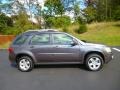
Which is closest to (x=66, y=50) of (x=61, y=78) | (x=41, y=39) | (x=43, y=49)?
(x=43, y=49)

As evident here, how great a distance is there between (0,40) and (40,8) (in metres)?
26.5

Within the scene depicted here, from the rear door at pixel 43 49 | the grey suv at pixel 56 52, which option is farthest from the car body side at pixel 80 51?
the rear door at pixel 43 49

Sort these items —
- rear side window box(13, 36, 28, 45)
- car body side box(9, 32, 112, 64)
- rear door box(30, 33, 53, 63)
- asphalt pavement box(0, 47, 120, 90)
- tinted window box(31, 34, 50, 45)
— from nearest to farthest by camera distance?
asphalt pavement box(0, 47, 120, 90) → car body side box(9, 32, 112, 64) → rear door box(30, 33, 53, 63) → tinted window box(31, 34, 50, 45) → rear side window box(13, 36, 28, 45)

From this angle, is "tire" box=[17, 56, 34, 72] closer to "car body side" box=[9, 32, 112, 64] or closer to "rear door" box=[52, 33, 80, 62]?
"car body side" box=[9, 32, 112, 64]

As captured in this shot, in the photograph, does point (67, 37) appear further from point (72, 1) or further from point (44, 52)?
point (72, 1)

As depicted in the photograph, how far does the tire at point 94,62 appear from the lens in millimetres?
11789

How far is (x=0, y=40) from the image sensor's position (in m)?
31.5

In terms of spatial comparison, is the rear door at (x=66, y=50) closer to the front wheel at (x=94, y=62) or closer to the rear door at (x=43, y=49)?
the rear door at (x=43, y=49)

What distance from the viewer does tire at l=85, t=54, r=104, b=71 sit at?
11789 mm

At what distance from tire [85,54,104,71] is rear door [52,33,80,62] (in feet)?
1.45

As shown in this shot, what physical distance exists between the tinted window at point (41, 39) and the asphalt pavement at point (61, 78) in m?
1.16

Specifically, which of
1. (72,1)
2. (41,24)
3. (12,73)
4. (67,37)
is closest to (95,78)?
(67,37)

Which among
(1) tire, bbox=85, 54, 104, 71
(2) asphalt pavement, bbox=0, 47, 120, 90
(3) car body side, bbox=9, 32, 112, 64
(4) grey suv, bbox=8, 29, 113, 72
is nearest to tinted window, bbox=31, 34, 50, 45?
(4) grey suv, bbox=8, 29, 113, 72

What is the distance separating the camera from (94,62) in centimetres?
1183
